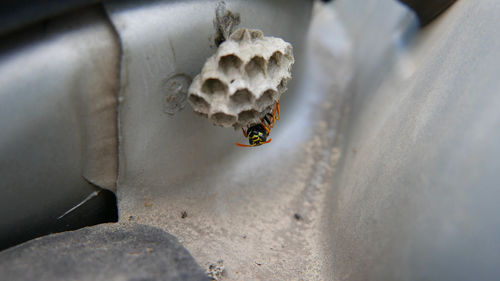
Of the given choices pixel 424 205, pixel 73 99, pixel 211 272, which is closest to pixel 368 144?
pixel 424 205

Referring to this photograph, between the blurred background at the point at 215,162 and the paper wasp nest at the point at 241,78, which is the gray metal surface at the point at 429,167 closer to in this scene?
the blurred background at the point at 215,162

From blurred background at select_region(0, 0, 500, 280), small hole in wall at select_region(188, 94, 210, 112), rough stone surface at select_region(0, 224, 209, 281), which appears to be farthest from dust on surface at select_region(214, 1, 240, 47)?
rough stone surface at select_region(0, 224, 209, 281)

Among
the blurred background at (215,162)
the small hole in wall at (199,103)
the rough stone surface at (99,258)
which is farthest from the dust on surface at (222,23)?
the rough stone surface at (99,258)

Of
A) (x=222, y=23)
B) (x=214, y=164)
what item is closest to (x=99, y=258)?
(x=214, y=164)

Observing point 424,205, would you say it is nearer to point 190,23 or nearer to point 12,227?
point 190,23

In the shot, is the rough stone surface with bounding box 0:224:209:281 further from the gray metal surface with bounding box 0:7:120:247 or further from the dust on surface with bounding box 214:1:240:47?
the dust on surface with bounding box 214:1:240:47
